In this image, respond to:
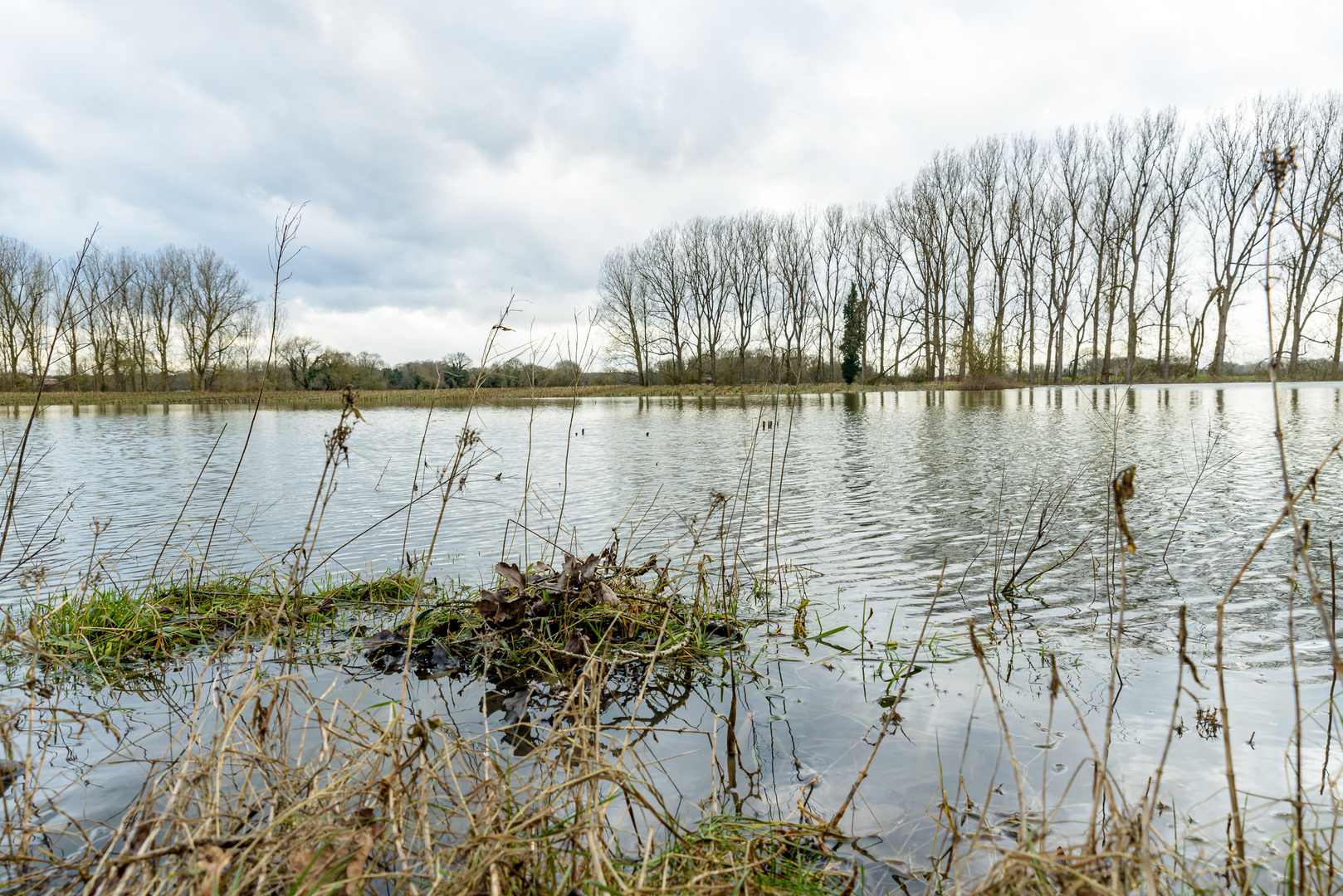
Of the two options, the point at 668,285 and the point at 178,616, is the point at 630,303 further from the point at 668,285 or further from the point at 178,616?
the point at 178,616

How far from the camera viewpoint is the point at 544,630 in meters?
3.37

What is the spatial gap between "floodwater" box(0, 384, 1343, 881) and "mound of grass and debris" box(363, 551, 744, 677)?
0.73 feet

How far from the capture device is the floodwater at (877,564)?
241 cm

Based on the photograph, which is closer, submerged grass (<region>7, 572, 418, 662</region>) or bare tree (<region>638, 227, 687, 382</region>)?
submerged grass (<region>7, 572, 418, 662</region>)

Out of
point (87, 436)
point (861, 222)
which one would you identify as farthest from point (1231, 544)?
point (861, 222)

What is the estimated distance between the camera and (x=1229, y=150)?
34344mm

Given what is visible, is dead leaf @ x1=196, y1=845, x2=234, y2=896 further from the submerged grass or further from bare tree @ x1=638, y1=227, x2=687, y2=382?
bare tree @ x1=638, y1=227, x2=687, y2=382

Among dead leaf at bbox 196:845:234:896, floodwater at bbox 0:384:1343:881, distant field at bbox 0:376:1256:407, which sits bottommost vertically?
floodwater at bbox 0:384:1343:881

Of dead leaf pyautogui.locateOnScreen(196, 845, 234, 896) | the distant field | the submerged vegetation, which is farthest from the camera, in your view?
the distant field

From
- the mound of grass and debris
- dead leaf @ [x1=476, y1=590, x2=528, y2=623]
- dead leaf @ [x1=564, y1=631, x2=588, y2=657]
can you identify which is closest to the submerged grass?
the mound of grass and debris

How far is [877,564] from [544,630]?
2981 millimetres

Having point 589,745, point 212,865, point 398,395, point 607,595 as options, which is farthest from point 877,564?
point 398,395

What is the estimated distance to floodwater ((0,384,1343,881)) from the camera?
7.90ft

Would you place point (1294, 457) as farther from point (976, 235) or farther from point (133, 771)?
point (976, 235)
